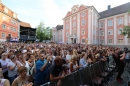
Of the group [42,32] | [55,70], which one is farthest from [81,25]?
[55,70]

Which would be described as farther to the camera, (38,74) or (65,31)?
(65,31)

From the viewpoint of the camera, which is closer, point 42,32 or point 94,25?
point 94,25

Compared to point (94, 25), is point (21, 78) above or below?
below

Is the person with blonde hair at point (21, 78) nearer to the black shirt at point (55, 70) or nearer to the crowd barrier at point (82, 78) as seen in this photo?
the crowd barrier at point (82, 78)

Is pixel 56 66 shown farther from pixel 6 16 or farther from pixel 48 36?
pixel 48 36

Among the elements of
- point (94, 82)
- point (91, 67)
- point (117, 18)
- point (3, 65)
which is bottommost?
point (94, 82)

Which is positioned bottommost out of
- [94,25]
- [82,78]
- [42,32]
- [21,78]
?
[82,78]

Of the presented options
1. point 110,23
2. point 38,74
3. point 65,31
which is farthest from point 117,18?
point 38,74

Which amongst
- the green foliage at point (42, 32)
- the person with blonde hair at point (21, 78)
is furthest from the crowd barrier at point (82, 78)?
the green foliage at point (42, 32)

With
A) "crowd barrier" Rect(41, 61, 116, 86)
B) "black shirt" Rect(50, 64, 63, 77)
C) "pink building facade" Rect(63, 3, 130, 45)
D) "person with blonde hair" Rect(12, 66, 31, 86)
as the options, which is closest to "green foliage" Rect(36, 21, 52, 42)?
"pink building facade" Rect(63, 3, 130, 45)

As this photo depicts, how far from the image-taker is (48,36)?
67.9m

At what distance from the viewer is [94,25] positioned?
147 feet

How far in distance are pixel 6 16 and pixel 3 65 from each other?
41.8 m

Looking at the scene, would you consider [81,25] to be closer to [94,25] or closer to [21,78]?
[94,25]
